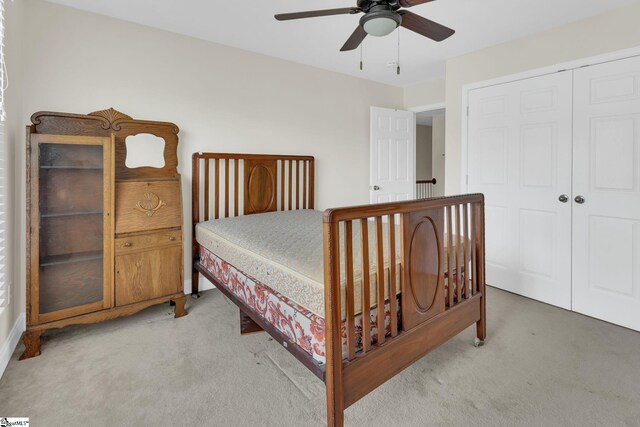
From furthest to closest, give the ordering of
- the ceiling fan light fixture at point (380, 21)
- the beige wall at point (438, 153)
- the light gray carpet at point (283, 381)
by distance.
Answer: the beige wall at point (438, 153) → the ceiling fan light fixture at point (380, 21) → the light gray carpet at point (283, 381)

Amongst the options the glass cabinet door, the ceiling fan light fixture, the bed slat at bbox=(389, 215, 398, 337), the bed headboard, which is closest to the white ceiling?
the ceiling fan light fixture

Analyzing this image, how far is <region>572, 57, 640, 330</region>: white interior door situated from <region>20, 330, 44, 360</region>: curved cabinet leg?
4.03 m

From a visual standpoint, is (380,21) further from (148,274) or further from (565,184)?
(148,274)

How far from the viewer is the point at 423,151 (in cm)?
840

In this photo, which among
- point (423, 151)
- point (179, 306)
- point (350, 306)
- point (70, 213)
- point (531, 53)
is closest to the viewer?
point (350, 306)

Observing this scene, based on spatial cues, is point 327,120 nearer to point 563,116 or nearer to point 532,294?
point 563,116

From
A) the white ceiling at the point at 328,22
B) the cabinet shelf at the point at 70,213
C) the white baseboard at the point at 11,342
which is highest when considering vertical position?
the white ceiling at the point at 328,22

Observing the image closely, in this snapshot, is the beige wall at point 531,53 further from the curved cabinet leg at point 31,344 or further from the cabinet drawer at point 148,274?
the curved cabinet leg at point 31,344

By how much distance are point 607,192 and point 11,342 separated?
4.38 metres

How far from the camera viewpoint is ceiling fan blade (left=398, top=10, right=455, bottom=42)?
6.16ft

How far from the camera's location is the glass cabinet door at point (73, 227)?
2287mm

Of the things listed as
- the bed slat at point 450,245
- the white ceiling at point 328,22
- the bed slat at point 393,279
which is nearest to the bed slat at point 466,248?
the bed slat at point 450,245

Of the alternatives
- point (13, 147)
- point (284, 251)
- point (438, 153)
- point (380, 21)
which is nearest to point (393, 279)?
point (284, 251)

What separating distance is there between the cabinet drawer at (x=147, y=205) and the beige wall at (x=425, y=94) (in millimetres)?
3367
